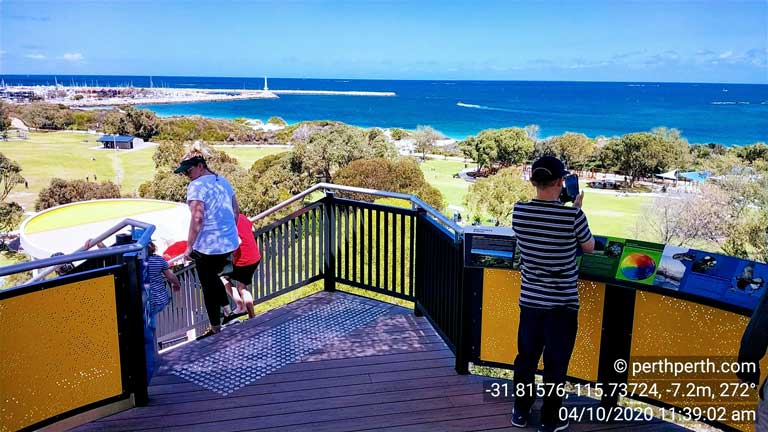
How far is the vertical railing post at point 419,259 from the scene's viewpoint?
4.67 metres

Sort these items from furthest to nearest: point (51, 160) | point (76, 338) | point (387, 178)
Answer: point (51, 160)
point (387, 178)
point (76, 338)

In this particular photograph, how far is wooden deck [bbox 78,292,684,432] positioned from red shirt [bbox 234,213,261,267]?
63 cm

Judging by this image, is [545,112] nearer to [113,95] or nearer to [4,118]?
[113,95]

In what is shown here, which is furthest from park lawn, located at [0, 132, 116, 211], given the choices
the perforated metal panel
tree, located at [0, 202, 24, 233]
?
the perforated metal panel

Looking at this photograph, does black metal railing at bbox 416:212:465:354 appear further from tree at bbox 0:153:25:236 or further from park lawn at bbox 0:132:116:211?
park lawn at bbox 0:132:116:211

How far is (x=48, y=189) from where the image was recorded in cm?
3556

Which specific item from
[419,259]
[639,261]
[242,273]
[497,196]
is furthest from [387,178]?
[639,261]

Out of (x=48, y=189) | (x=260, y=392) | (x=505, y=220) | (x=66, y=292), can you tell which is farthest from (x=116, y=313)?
(x=48, y=189)

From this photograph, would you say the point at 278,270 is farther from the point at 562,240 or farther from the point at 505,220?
the point at 505,220

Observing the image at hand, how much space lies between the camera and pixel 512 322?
3.63 metres

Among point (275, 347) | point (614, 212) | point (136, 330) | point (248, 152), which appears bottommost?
point (614, 212)

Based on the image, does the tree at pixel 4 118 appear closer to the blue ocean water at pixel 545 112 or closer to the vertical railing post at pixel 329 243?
the blue ocean water at pixel 545 112

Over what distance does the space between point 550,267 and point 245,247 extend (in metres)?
2.58

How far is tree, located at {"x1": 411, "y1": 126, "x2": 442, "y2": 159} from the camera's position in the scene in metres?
55.8
